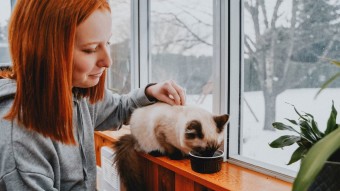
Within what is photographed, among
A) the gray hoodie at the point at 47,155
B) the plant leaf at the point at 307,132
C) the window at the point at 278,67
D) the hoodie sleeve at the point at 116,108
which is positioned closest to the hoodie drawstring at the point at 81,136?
the gray hoodie at the point at 47,155

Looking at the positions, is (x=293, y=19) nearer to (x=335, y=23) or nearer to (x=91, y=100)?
(x=335, y=23)

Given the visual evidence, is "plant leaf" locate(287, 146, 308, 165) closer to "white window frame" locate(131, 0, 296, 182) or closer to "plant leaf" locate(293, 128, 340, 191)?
"plant leaf" locate(293, 128, 340, 191)

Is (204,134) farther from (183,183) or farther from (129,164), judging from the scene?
(129,164)

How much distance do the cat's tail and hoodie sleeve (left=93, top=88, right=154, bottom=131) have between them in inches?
4.3

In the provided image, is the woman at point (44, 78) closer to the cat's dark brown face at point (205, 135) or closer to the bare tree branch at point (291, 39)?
the cat's dark brown face at point (205, 135)

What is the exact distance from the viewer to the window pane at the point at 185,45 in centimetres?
152

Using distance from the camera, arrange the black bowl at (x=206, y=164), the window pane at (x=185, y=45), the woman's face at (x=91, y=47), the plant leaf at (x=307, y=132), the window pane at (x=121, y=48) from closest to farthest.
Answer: the plant leaf at (x=307, y=132) → the woman's face at (x=91, y=47) → the black bowl at (x=206, y=164) → the window pane at (x=185, y=45) → the window pane at (x=121, y=48)

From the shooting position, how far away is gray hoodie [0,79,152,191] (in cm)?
79

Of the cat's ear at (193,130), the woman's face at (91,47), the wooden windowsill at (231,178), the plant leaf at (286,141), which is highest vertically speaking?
the woman's face at (91,47)

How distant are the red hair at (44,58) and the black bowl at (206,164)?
52cm

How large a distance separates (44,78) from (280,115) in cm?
86

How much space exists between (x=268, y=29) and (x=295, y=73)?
0.21 meters

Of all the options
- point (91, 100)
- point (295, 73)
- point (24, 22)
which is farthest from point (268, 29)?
point (24, 22)

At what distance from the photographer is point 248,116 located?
4.35 ft
